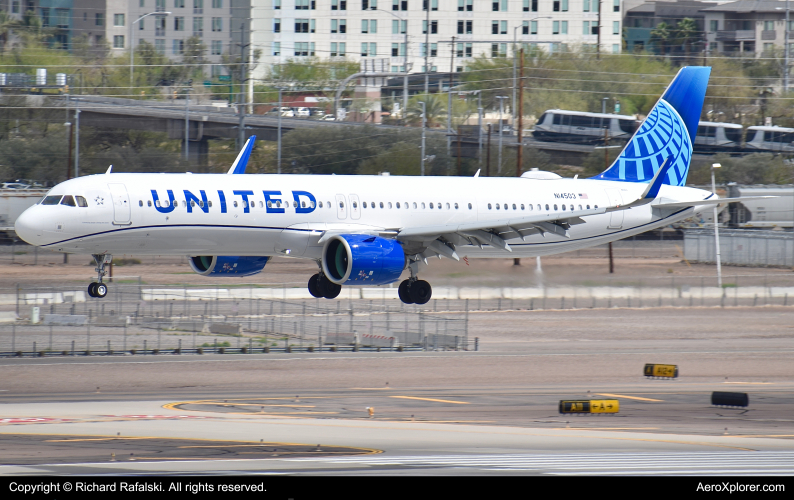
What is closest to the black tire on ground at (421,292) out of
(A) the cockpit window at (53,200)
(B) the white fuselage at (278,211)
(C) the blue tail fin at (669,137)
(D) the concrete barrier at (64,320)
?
(B) the white fuselage at (278,211)

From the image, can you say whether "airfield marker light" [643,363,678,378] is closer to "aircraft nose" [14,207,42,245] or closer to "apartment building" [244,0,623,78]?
"aircraft nose" [14,207,42,245]

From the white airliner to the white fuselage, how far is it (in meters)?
0.04

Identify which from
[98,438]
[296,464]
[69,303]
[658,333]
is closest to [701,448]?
[296,464]

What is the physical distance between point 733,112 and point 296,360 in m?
102

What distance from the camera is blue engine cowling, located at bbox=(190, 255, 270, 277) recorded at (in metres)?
38.4

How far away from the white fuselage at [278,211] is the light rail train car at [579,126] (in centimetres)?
6504

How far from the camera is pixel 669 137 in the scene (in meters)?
44.9

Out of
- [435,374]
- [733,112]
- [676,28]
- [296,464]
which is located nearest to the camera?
[296,464]

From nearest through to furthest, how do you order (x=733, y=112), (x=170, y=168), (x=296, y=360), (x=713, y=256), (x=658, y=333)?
(x=296, y=360) < (x=658, y=333) < (x=713, y=256) < (x=170, y=168) < (x=733, y=112)

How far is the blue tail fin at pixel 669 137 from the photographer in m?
44.2

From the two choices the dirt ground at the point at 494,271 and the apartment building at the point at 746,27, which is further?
the apartment building at the point at 746,27

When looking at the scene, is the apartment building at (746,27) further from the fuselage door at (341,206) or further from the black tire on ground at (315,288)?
the fuselage door at (341,206)

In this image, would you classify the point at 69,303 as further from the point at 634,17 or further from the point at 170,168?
the point at 634,17

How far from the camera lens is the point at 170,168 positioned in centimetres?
8088
